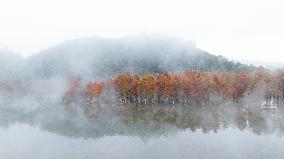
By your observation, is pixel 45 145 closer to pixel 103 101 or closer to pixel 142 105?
pixel 142 105

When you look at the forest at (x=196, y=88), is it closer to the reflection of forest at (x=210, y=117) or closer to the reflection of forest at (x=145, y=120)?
the reflection of forest at (x=145, y=120)

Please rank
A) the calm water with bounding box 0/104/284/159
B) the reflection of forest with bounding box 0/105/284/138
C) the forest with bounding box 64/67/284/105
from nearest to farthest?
the calm water with bounding box 0/104/284/159 < the reflection of forest with bounding box 0/105/284/138 < the forest with bounding box 64/67/284/105

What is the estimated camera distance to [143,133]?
3110 inches

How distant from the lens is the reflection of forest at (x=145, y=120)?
81375mm

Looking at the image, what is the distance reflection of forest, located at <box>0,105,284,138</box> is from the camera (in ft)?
267

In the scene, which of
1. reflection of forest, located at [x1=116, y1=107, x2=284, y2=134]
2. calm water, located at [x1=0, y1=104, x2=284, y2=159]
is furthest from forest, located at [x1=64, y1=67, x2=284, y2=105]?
calm water, located at [x1=0, y1=104, x2=284, y2=159]

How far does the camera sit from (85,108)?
385ft

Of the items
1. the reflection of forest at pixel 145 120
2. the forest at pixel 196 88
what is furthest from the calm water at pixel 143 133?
the forest at pixel 196 88

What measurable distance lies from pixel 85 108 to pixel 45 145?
51.5 m

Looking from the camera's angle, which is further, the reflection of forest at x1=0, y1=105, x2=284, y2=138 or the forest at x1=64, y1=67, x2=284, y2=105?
the forest at x1=64, y1=67, x2=284, y2=105

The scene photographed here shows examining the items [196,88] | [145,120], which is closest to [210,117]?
[145,120]

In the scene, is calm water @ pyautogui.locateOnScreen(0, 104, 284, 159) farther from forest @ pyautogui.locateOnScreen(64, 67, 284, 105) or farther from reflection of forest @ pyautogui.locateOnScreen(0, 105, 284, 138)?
forest @ pyautogui.locateOnScreen(64, 67, 284, 105)

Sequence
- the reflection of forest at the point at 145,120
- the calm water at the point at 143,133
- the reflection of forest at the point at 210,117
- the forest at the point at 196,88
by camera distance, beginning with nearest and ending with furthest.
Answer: the calm water at the point at 143,133, the reflection of forest at the point at 145,120, the reflection of forest at the point at 210,117, the forest at the point at 196,88

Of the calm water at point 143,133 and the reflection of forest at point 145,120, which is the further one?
the reflection of forest at point 145,120
